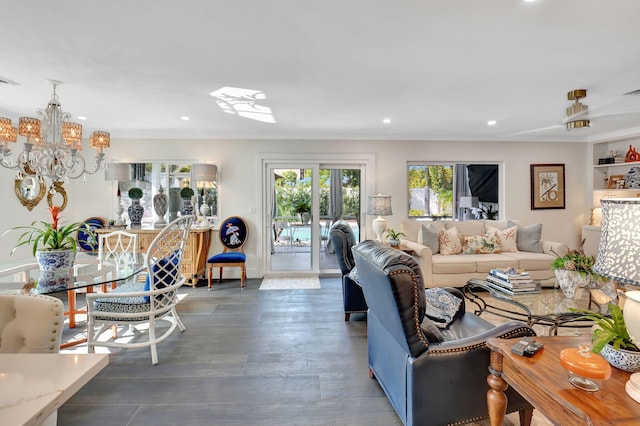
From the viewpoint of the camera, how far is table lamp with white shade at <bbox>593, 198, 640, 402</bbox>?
105cm

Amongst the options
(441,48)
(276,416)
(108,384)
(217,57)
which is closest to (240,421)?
(276,416)

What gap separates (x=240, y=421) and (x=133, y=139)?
498 centimetres

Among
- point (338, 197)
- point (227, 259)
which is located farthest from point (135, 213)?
point (338, 197)

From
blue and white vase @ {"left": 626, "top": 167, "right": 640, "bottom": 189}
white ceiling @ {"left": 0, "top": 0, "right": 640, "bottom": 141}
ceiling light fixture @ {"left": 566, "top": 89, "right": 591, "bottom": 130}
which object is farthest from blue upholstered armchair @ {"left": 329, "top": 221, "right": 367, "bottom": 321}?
blue and white vase @ {"left": 626, "top": 167, "right": 640, "bottom": 189}

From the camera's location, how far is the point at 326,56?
248 cm

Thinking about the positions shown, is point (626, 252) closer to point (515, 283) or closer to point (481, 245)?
point (515, 283)

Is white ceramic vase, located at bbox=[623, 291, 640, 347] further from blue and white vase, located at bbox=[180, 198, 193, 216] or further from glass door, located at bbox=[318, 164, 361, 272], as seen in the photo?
blue and white vase, located at bbox=[180, 198, 193, 216]

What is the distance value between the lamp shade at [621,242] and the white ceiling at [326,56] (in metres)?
1.34

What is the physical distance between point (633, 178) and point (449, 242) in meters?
3.25

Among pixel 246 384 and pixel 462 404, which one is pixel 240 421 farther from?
pixel 462 404

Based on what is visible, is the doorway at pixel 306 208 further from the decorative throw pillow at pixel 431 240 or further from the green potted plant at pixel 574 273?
the green potted plant at pixel 574 273

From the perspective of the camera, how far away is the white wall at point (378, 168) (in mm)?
5410

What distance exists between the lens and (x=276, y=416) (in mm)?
2043

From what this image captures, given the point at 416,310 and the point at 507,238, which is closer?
the point at 416,310
